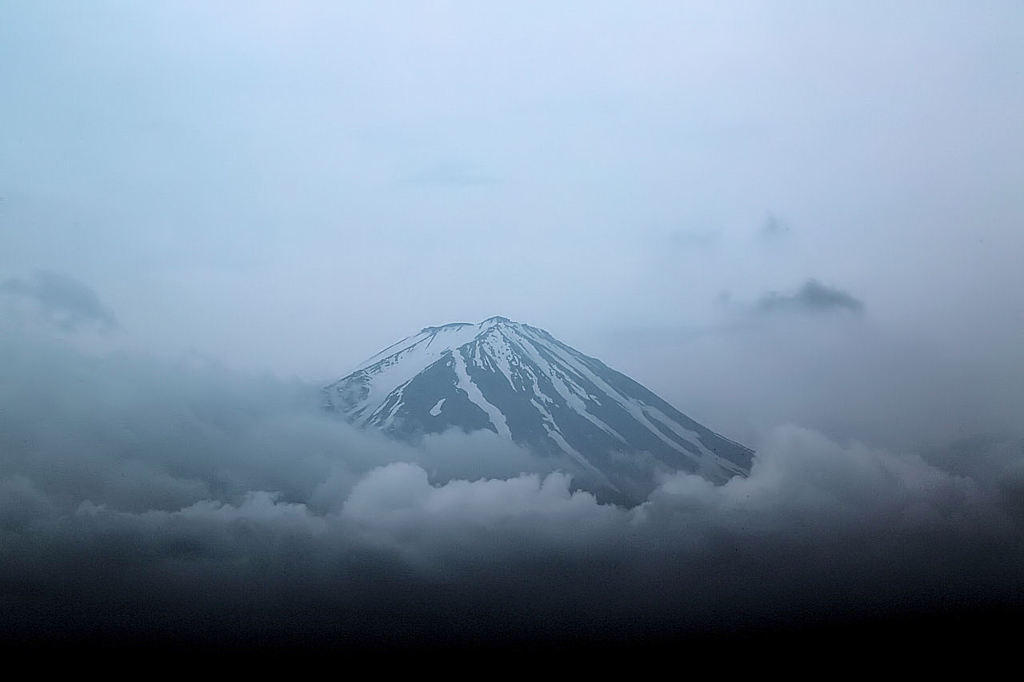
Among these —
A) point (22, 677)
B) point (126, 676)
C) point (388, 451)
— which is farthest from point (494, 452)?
point (22, 677)

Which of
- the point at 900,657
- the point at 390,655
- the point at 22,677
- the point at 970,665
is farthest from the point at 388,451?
the point at 970,665

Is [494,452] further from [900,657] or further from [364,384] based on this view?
[900,657]

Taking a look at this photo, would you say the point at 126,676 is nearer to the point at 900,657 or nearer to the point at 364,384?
the point at 364,384

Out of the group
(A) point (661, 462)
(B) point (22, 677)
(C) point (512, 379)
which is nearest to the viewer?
(B) point (22, 677)

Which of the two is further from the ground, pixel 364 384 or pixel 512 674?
pixel 364 384

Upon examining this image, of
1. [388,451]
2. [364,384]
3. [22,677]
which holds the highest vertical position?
[364,384]

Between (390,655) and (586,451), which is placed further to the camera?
(586,451)

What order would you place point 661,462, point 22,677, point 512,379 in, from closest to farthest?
point 22,677 < point 661,462 < point 512,379
